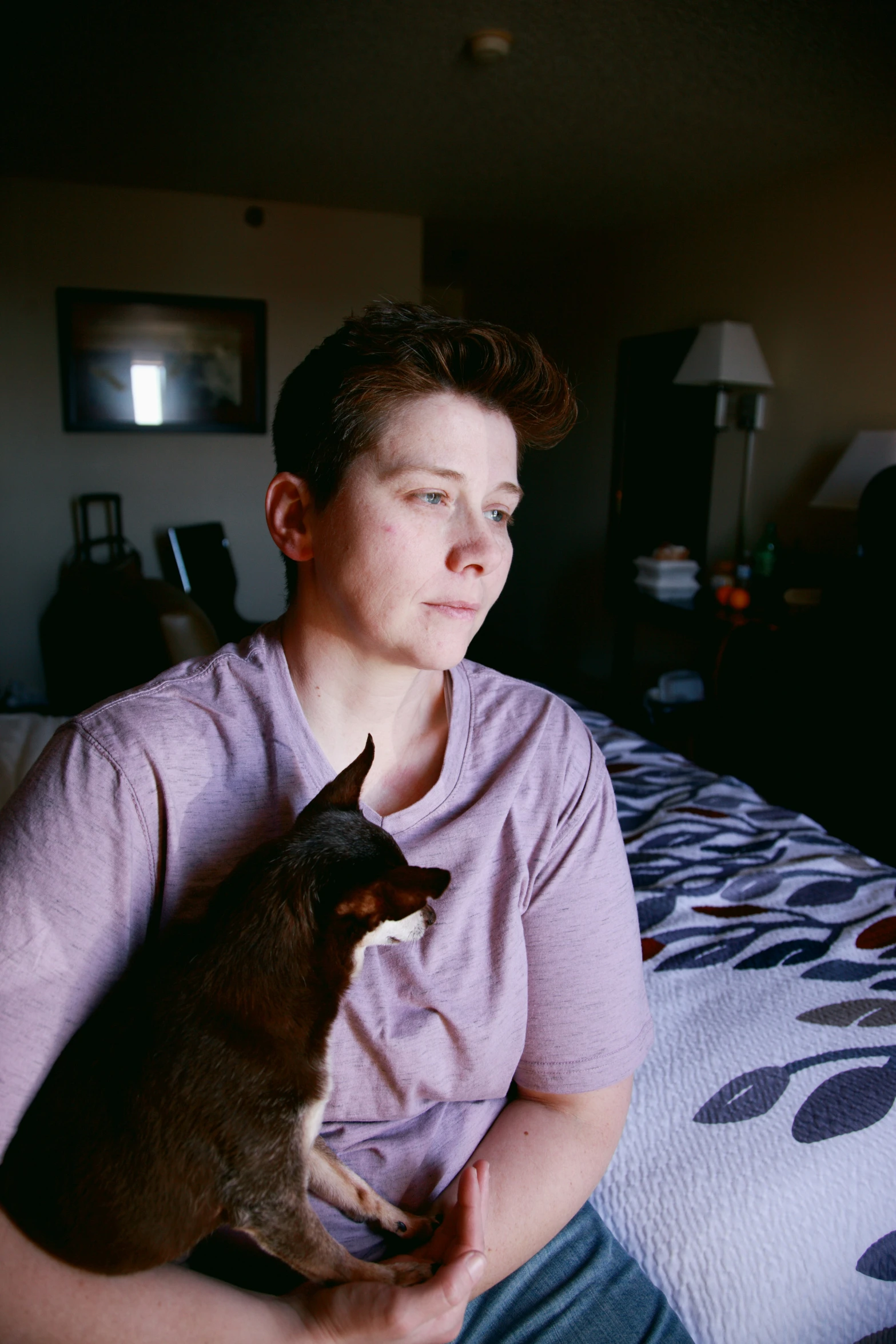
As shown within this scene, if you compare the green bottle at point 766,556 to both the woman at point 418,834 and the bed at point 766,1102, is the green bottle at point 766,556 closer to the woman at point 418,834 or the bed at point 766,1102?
the bed at point 766,1102

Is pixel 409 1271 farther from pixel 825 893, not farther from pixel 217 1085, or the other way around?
pixel 825 893

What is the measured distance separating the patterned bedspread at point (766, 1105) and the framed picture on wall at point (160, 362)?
15.2 feet

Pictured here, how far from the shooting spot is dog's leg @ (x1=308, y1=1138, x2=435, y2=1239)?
34.9 inches

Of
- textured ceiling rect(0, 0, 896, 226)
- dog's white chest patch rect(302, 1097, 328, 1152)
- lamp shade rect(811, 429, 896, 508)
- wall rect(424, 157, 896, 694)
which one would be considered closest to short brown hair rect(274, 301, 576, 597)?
dog's white chest patch rect(302, 1097, 328, 1152)

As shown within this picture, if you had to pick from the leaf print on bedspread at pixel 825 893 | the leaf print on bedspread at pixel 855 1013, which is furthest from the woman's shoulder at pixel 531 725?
the leaf print on bedspread at pixel 825 893

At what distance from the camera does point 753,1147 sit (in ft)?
3.90

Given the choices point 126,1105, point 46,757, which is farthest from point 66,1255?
point 46,757

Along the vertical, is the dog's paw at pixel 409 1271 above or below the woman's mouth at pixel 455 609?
below

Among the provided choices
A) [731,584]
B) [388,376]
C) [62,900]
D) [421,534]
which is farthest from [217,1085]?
[731,584]

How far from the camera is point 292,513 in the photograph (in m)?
1.06

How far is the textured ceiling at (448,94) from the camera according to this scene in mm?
2947

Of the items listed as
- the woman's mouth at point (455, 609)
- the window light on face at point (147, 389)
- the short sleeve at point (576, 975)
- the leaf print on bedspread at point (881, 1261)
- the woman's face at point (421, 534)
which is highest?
the window light on face at point (147, 389)

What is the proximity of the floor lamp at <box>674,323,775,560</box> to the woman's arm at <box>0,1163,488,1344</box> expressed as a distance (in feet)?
Result: 14.2

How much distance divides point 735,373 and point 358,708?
13.1ft
